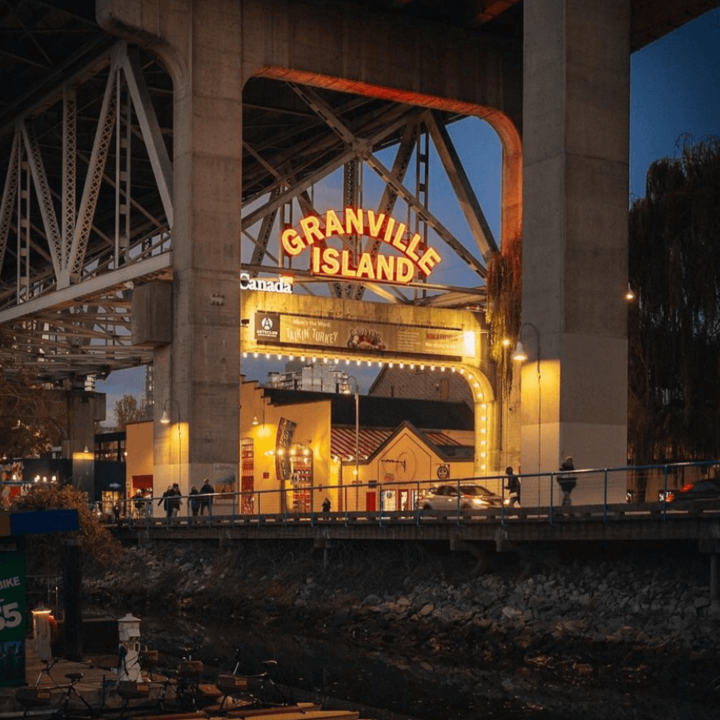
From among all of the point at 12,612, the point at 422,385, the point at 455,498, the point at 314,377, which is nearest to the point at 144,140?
the point at 455,498

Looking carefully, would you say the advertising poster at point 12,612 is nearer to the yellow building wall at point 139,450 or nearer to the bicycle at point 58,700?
the bicycle at point 58,700

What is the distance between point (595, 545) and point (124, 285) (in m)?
27.6

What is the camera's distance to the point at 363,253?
59.5 metres

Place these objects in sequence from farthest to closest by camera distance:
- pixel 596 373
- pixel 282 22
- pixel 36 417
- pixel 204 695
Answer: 1. pixel 36 417
2. pixel 282 22
3. pixel 596 373
4. pixel 204 695

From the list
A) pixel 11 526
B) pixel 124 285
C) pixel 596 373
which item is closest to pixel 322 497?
pixel 124 285

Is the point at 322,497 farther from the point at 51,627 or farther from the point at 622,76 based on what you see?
the point at 51,627

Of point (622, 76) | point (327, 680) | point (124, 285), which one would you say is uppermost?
point (622, 76)

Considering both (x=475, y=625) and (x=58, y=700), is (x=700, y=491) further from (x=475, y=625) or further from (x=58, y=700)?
(x=58, y=700)

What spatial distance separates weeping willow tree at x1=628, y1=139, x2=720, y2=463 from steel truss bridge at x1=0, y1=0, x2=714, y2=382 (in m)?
6.82

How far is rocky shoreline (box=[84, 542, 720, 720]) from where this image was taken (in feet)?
94.0

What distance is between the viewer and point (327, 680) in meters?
31.2

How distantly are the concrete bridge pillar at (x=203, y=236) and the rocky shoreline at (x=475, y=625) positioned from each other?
6.86 meters

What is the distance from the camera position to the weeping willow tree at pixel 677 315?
46344mm

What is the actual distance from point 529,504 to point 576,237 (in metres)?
8.08
